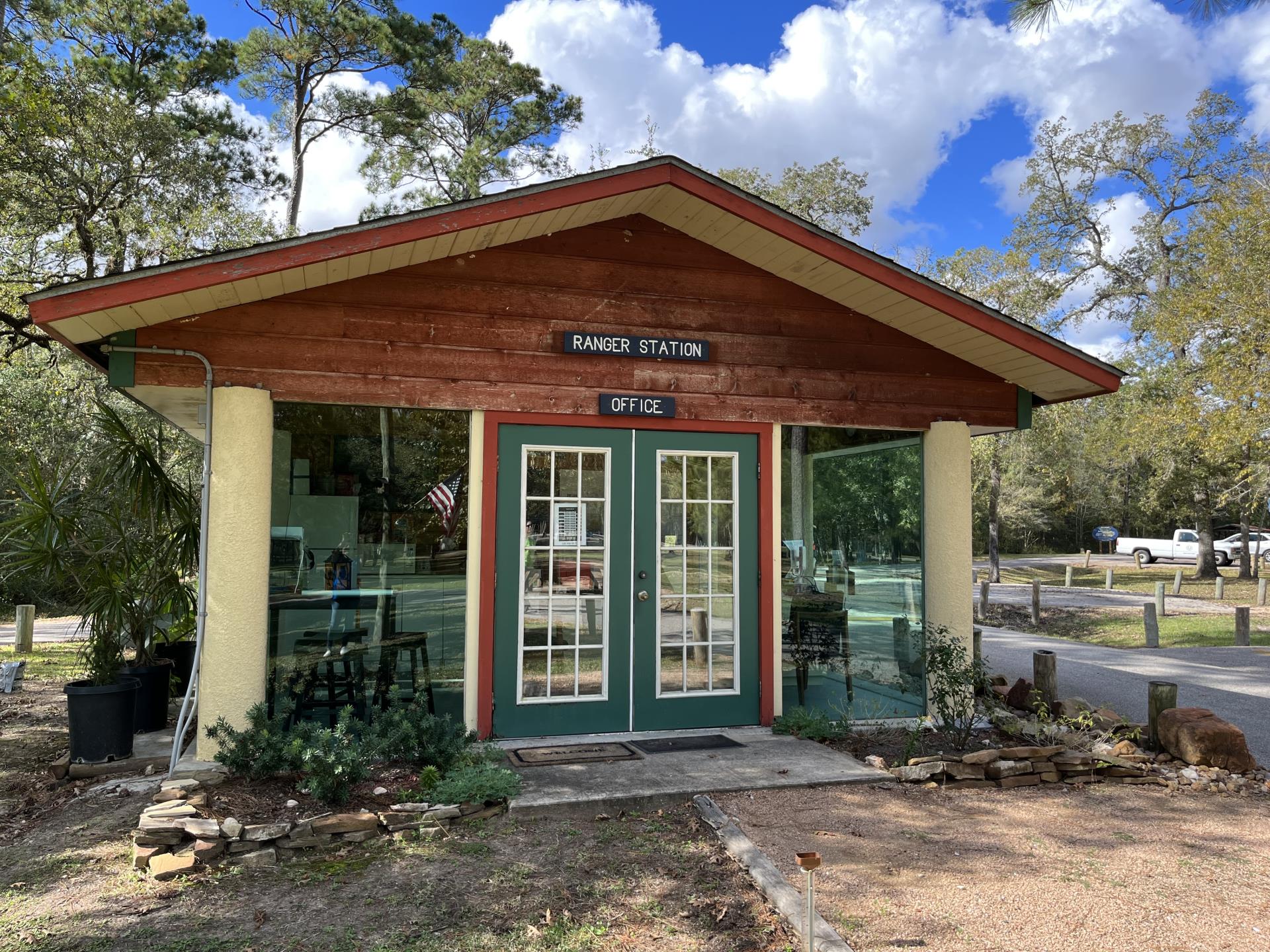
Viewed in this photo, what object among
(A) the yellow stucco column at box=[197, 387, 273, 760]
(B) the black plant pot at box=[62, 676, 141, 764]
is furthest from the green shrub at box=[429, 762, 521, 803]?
(B) the black plant pot at box=[62, 676, 141, 764]

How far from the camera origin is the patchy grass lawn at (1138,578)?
24.2 metres

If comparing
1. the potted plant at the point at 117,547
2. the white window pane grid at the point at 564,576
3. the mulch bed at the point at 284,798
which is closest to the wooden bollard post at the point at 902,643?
the white window pane grid at the point at 564,576

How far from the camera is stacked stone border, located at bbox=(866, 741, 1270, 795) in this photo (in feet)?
19.8

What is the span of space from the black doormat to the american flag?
86.8 inches

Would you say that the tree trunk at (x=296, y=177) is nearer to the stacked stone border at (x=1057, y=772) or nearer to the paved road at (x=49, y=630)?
the paved road at (x=49, y=630)

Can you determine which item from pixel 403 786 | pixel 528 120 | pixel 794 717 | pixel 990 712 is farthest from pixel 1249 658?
pixel 528 120

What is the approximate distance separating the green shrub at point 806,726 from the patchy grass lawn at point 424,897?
211 centimetres

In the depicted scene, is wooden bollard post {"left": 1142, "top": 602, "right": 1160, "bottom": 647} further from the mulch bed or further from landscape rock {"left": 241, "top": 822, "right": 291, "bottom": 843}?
landscape rock {"left": 241, "top": 822, "right": 291, "bottom": 843}

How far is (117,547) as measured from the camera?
23.7ft

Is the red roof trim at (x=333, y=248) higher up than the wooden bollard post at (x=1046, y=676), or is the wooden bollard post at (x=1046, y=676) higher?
the red roof trim at (x=333, y=248)

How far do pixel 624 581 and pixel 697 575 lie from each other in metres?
0.64

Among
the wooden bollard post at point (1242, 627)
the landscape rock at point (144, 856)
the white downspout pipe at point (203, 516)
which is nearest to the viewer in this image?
the landscape rock at point (144, 856)

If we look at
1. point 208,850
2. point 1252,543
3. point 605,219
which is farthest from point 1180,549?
point 208,850

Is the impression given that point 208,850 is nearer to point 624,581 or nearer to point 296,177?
point 624,581
